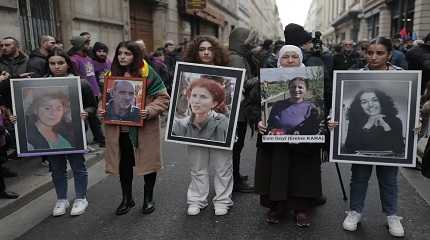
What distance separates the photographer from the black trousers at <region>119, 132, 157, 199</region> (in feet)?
13.5

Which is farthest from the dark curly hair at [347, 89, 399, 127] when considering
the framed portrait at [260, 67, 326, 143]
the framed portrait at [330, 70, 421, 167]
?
the framed portrait at [260, 67, 326, 143]

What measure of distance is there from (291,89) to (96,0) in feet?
31.4

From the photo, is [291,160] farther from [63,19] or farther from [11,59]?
[63,19]

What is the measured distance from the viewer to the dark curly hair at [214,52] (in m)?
3.97

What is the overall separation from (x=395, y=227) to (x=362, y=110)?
1.09 metres

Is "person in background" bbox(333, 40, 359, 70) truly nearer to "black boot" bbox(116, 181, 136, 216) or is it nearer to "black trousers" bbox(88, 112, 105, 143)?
"black trousers" bbox(88, 112, 105, 143)

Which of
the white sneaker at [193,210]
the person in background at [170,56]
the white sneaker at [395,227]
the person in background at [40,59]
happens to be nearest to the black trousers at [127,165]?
the white sneaker at [193,210]

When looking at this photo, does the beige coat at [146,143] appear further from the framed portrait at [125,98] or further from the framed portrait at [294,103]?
the framed portrait at [294,103]

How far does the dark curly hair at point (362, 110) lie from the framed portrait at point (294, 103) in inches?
9.7

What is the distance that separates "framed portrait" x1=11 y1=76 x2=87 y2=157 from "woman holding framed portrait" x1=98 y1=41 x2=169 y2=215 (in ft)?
0.90

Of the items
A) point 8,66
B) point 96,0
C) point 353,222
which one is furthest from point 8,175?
point 96,0

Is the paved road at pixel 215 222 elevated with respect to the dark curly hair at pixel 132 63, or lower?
lower

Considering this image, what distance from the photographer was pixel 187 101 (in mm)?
3863

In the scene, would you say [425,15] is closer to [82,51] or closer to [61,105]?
[82,51]
